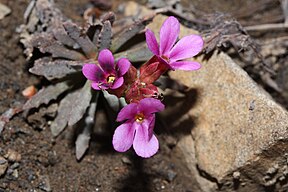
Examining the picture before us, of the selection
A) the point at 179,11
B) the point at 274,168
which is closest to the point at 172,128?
the point at 274,168

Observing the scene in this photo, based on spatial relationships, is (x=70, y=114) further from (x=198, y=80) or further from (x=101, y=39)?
(x=198, y=80)

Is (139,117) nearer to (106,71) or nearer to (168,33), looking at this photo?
(106,71)

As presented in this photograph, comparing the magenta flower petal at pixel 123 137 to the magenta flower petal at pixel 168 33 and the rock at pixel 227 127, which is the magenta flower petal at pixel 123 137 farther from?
the rock at pixel 227 127

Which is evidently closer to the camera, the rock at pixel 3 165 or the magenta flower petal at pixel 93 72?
the magenta flower petal at pixel 93 72

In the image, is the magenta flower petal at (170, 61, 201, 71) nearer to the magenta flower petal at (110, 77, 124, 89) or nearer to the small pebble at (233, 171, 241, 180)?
the magenta flower petal at (110, 77, 124, 89)

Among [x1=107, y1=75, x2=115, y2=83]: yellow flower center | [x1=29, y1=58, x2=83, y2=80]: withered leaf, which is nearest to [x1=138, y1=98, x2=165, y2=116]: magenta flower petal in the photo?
[x1=107, y1=75, x2=115, y2=83]: yellow flower center

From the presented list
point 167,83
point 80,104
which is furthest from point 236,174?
point 80,104

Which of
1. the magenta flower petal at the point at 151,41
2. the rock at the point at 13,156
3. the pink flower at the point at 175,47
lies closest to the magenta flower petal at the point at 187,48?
the pink flower at the point at 175,47
